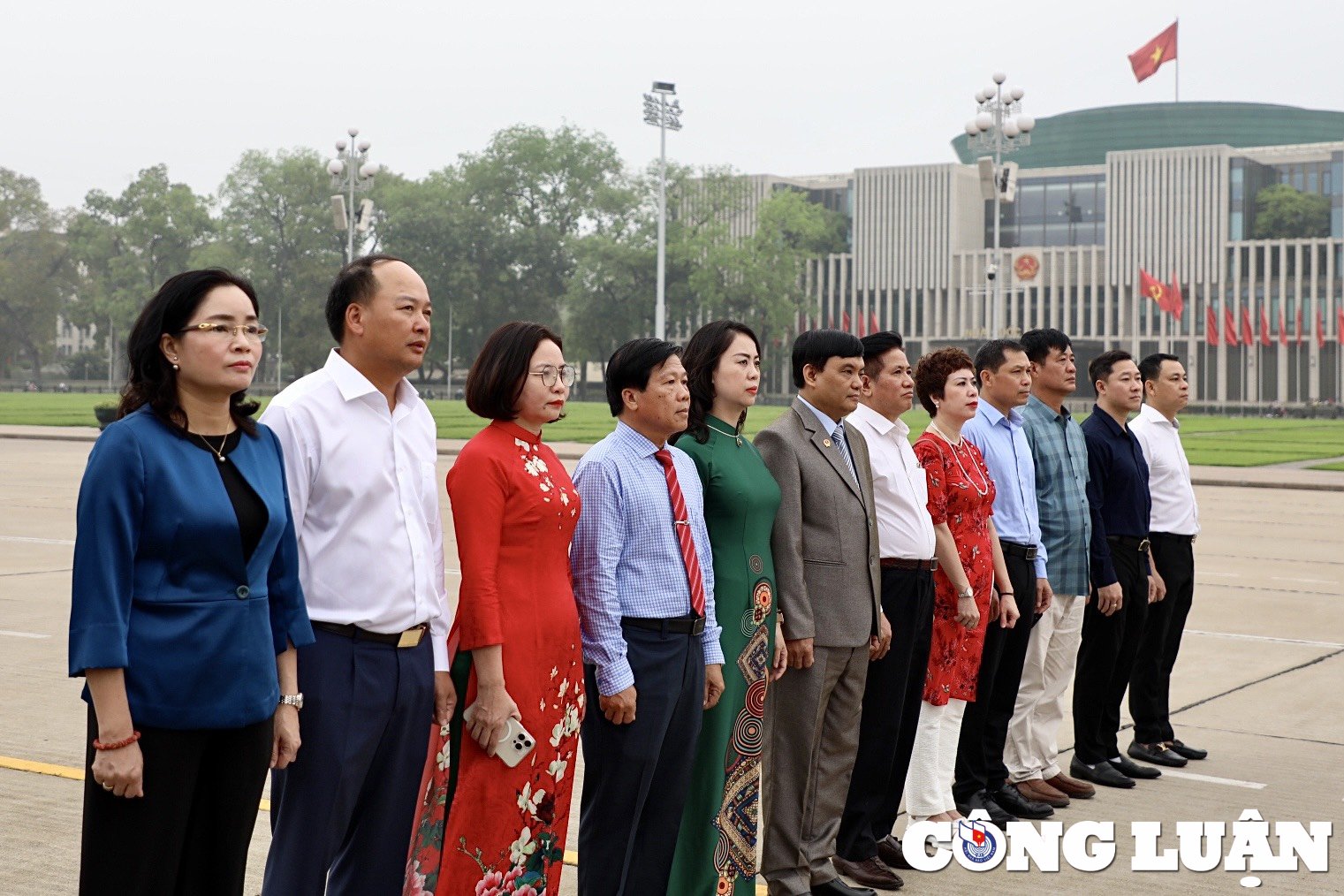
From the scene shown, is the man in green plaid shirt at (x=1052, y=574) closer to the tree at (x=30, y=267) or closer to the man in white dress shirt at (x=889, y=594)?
the man in white dress shirt at (x=889, y=594)

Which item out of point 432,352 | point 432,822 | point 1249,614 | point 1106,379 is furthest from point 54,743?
point 432,352

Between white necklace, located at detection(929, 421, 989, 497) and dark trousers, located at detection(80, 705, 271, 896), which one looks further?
white necklace, located at detection(929, 421, 989, 497)

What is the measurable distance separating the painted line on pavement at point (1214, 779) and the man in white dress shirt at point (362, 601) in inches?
169

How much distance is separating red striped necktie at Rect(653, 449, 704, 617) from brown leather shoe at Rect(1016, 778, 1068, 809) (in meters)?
2.54

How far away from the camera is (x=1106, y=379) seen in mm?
6863

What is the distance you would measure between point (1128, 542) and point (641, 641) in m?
3.47

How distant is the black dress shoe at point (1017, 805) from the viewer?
5934 millimetres

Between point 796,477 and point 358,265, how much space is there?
5.68ft

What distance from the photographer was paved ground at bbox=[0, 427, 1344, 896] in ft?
17.1

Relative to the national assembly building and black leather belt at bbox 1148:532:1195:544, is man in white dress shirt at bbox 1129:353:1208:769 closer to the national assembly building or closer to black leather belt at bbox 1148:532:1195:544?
black leather belt at bbox 1148:532:1195:544

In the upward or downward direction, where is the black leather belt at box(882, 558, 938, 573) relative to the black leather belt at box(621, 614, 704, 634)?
upward

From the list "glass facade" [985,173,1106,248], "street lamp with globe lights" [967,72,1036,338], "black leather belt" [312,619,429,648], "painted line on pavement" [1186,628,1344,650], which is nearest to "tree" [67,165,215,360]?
"glass facade" [985,173,1106,248]

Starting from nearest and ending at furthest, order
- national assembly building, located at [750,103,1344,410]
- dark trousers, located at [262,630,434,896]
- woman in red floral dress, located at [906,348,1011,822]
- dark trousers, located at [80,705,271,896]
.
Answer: dark trousers, located at [80,705,271,896]
dark trousers, located at [262,630,434,896]
woman in red floral dress, located at [906,348,1011,822]
national assembly building, located at [750,103,1344,410]

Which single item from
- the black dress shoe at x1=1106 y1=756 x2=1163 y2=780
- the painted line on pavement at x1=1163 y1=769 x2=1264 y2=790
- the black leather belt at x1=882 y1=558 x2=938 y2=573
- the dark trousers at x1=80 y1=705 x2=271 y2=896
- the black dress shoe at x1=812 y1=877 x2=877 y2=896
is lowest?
the painted line on pavement at x1=1163 y1=769 x2=1264 y2=790
